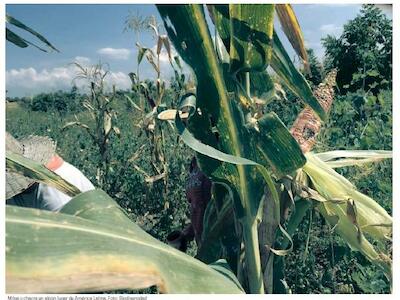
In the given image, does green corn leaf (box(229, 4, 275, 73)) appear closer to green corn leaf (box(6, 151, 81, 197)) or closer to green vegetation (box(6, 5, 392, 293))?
green vegetation (box(6, 5, 392, 293))

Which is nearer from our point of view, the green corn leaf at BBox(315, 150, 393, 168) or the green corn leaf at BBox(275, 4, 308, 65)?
the green corn leaf at BBox(275, 4, 308, 65)

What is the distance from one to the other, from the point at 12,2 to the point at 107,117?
1.75 m

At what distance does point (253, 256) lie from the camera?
1162 mm

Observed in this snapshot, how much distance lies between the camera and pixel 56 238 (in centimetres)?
74

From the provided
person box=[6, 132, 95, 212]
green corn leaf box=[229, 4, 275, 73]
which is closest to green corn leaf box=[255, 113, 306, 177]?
green corn leaf box=[229, 4, 275, 73]

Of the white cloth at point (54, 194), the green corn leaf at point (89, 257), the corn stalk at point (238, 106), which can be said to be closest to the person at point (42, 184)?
the white cloth at point (54, 194)

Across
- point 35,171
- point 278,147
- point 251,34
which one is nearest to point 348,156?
point 278,147

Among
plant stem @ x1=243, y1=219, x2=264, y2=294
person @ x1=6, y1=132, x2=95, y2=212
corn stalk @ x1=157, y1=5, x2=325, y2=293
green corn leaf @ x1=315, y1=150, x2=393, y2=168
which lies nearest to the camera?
corn stalk @ x1=157, y1=5, x2=325, y2=293

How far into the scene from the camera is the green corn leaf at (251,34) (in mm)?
1018

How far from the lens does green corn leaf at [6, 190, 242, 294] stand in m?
0.68

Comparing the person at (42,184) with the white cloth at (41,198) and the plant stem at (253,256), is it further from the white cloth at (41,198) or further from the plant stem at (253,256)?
the plant stem at (253,256)

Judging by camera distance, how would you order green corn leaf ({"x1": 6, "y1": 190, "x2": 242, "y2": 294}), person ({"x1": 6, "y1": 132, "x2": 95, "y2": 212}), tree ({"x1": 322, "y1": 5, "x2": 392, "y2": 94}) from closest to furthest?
green corn leaf ({"x1": 6, "y1": 190, "x2": 242, "y2": 294}), person ({"x1": 6, "y1": 132, "x2": 95, "y2": 212}), tree ({"x1": 322, "y1": 5, "x2": 392, "y2": 94})

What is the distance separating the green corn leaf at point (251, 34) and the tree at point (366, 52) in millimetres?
4637

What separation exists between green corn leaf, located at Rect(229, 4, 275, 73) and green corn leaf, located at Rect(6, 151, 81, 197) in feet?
1.54
